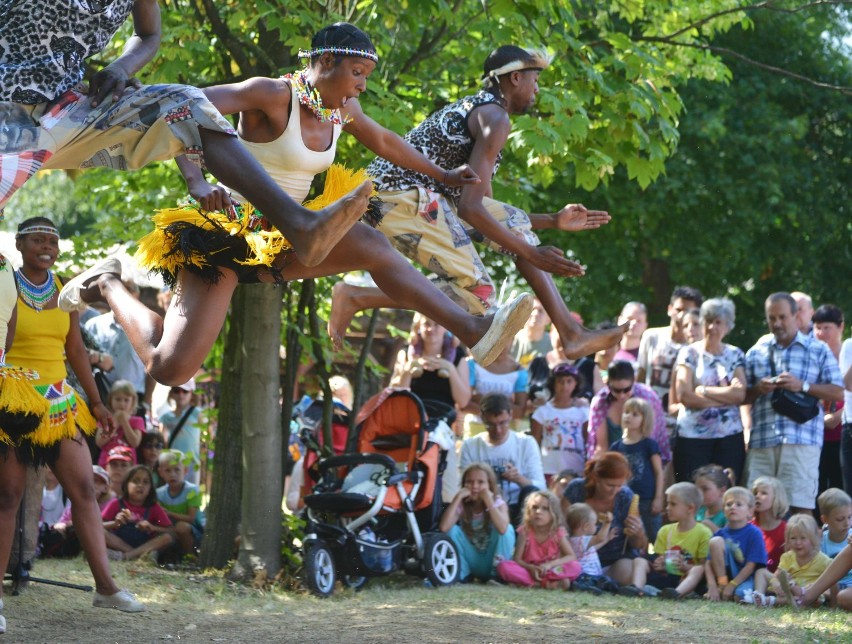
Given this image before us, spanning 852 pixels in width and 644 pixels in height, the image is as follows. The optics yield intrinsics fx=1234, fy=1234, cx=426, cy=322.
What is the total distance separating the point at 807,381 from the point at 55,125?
5740 millimetres

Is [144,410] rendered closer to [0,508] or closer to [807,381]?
[0,508]

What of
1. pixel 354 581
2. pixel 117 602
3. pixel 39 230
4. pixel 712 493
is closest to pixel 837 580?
pixel 712 493

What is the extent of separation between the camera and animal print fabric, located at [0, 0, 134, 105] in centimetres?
419

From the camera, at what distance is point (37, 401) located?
5.90 meters

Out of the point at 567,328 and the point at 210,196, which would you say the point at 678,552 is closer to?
the point at 567,328

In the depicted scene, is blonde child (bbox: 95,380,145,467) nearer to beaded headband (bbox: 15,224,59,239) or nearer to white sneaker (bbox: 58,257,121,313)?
beaded headband (bbox: 15,224,59,239)

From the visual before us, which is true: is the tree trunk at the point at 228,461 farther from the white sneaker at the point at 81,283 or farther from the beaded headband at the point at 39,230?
the white sneaker at the point at 81,283

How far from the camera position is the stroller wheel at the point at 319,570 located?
7.59 m

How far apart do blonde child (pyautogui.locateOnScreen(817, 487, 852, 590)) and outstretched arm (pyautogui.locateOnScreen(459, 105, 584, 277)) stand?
3.04 metres

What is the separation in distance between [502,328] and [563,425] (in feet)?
15.1

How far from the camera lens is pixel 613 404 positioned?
29.5 ft

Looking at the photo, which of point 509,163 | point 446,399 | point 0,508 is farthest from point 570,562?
point 0,508

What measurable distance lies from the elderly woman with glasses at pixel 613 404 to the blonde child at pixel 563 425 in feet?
0.67

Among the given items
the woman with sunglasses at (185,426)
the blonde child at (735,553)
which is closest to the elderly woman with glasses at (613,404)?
the blonde child at (735,553)
